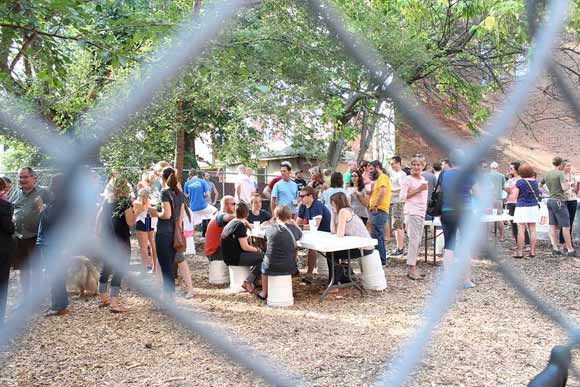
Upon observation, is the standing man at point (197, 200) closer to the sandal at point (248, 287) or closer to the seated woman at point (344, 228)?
the sandal at point (248, 287)

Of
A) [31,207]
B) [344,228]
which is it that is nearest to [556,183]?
[344,228]

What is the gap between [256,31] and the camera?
821 millimetres

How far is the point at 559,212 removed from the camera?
7.64 m

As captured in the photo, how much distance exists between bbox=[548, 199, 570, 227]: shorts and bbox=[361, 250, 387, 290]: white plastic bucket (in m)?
3.51

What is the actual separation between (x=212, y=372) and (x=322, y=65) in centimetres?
315

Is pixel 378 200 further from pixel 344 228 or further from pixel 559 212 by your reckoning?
pixel 559 212

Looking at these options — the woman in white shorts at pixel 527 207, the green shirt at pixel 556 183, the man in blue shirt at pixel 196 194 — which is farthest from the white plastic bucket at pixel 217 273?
the green shirt at pixel 556 183

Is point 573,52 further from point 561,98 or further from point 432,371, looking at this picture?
point 432,371

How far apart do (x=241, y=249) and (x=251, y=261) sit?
7.0 inches

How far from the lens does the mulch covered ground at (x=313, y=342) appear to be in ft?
11.0

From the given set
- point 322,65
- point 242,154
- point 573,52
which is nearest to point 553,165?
point 242,154

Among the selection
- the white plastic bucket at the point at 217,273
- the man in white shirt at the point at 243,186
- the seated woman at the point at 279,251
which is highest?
the man in white shirt at the point at 243,186

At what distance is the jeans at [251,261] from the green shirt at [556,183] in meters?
4.72

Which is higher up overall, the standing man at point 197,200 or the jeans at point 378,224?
the standing man at point 197,200
